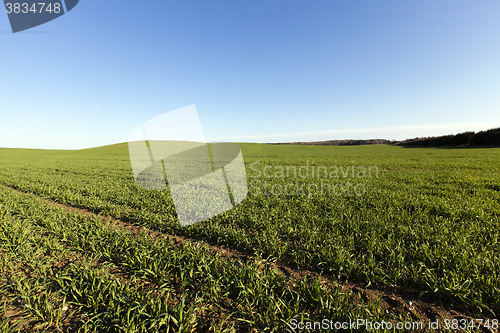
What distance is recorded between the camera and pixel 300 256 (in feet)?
13.4

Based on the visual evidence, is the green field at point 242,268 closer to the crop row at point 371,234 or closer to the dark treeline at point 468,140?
the crop row at point 371,234

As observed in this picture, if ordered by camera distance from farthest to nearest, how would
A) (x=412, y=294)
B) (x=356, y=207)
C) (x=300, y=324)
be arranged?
(x=356, y=207) < (x=412, y=294) < (x=300, y=324)

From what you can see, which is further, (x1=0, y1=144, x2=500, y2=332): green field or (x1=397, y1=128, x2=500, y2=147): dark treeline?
(x1=397, y1=128, x2=500, y2=147): dark treeline

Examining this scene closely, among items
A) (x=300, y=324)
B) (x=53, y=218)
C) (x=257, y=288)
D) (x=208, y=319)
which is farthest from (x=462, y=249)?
(x=53, y=218)

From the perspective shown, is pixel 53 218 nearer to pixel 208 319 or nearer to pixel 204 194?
pixel 204 194

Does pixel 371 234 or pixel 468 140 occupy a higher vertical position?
pixel 371 234

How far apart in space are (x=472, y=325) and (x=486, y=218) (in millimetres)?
4860

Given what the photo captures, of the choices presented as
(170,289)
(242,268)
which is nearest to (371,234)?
(242,268)

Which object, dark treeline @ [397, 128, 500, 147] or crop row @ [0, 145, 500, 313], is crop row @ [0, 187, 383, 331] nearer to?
crop row @ [0, 145, 500, 313]

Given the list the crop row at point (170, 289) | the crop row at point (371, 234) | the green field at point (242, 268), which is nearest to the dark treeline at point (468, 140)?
the crop row at point (371, 234)

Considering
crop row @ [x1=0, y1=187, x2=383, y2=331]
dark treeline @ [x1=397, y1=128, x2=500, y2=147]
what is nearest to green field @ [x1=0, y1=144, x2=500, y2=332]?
crop row @ [x1=0, y1=187, x2=383, y2=331]

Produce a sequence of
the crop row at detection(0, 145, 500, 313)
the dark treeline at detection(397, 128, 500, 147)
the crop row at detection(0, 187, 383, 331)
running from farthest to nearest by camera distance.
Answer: the dark treeline at detection(397, 128, 500, 147)
the crop row at detection(0, 145, 500, 313)
the crop row at detection(0, 187, 383, 331)

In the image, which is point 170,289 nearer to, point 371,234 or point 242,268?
point 242,268

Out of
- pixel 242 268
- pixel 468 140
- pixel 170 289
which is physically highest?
pixel 242 268
